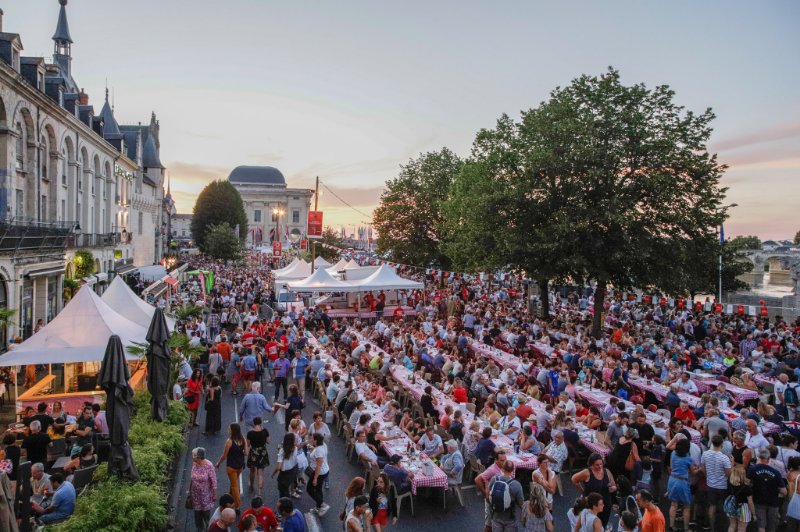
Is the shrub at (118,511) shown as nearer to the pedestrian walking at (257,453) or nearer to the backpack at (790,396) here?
the pedestrian walking at (257,453)

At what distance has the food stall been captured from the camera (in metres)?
11.9

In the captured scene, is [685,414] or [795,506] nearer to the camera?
[795,506]

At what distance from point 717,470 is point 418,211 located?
1413 inches

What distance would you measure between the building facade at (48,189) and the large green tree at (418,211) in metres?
20.3

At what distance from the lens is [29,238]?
63.7 feet

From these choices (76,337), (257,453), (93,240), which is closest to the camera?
(257,453)

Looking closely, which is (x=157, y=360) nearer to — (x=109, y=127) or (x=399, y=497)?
(x=399, y=497)

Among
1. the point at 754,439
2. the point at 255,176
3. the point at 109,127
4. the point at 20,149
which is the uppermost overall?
the point at 255,176

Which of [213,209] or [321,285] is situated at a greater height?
[213,209]

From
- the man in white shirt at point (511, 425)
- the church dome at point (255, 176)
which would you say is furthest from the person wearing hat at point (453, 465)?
the church dome at point (255, 176)

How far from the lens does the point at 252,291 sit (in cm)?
3559

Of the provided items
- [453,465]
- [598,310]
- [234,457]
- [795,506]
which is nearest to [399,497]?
[453,465]

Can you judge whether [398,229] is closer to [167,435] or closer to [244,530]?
[167,435]

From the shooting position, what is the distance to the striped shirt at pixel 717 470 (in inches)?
316
